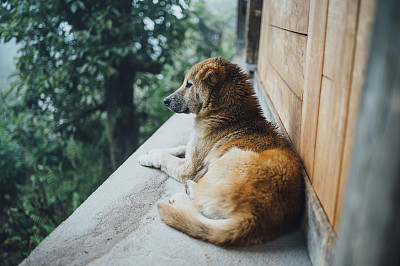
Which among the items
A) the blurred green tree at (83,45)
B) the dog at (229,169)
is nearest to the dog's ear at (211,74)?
the dog at (229,169)

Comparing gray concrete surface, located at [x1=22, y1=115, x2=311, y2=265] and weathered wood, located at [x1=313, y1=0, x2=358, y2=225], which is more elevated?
weathered wood, located at [x1=313, y1=0, x2=358, y2=225]

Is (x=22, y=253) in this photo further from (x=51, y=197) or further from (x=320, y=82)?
(x=320, y=82)

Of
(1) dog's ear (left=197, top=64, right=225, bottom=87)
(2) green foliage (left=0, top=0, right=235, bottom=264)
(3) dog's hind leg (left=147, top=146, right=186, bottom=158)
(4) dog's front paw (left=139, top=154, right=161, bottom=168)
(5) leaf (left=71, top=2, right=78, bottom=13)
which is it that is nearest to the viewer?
(1) dog's ear (left=197, top=64, right=225, bottom=87)

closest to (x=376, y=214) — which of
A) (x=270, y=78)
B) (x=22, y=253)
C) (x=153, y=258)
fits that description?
(x=153, y=258)

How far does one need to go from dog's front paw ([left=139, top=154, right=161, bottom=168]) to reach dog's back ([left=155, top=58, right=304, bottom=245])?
61 cm

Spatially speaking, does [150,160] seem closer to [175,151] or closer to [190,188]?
[175,151]

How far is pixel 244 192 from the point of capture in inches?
79.7

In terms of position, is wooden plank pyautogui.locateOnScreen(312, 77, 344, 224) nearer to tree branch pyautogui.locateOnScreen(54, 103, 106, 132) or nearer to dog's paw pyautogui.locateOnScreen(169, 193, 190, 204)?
dog's paw pyautogui.locateOnScreen(169, 193, 190, 204)

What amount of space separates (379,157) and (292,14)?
223 centimetres

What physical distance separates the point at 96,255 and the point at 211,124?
1429 millimetres

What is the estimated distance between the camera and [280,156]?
7.39ft

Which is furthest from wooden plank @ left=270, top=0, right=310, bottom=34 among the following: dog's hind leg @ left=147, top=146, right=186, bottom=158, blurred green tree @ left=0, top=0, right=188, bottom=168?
blurred green tree @ left=0, top=0, right=188, bottom=168

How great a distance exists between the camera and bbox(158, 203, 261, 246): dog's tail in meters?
1.96

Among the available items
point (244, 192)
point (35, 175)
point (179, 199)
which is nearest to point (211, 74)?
point (179, 199)
